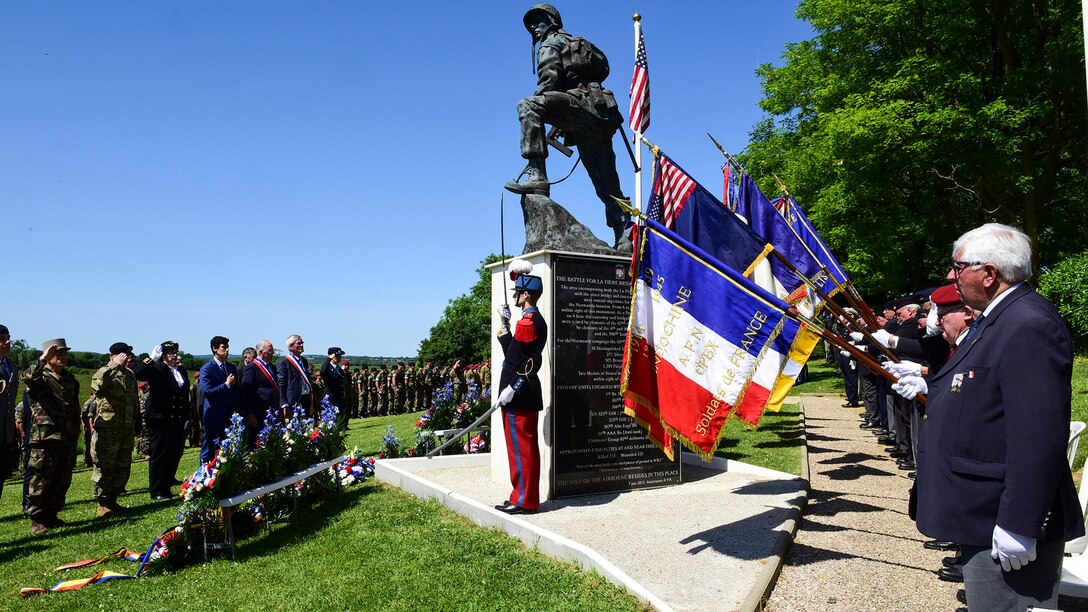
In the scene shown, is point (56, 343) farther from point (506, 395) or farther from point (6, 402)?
point (506, 395)

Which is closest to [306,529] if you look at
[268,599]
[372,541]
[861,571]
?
[372,541]

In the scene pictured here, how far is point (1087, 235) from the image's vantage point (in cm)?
1922

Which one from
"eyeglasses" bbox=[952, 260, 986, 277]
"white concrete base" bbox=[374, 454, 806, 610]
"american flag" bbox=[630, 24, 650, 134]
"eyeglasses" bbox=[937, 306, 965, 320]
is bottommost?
"white concrete base" bbox=[374, 454, 806, 610]

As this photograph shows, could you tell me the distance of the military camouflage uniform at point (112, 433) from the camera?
8328mm

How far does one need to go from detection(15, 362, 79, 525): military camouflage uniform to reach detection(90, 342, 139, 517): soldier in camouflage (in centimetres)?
43

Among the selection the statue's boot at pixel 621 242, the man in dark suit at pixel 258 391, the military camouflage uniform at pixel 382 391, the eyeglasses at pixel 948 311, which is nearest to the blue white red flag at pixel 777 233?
the statue's boot at pixel 621 242

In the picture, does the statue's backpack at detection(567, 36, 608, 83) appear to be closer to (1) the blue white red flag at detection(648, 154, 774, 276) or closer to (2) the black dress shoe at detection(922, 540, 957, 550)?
(1) the blue white red flag at detection(648, 154, 774, 276)

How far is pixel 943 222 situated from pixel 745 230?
17.4 m

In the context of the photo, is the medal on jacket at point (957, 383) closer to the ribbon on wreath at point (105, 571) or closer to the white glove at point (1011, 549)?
the white glove at point (1011, 549)

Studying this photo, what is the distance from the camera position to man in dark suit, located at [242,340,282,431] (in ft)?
30.5

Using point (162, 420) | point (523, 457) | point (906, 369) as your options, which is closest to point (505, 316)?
point (523, 457)

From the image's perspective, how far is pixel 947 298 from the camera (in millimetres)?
5000

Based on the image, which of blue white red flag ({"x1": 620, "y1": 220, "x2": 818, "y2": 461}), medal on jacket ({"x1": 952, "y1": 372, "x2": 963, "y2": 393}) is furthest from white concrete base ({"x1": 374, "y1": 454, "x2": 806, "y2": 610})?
medal on jacket ({"x1": 952, "y1": 372, "x2": 963, "y2": 393})

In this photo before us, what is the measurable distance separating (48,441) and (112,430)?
0.83 meters
